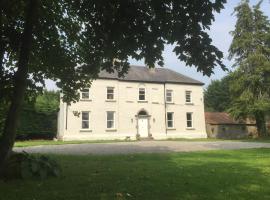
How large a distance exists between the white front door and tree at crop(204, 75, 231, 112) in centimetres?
4053

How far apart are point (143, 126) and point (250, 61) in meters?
14.9

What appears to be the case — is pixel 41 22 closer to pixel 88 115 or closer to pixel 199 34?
pixel 199 34

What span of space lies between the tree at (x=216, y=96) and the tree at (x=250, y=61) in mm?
34841

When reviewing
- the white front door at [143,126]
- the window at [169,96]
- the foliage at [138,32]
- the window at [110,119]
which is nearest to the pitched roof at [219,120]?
the window at [169,96]

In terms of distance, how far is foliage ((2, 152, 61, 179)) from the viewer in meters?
10.4

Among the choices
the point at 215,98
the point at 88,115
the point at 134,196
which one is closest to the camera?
the point at 134,196

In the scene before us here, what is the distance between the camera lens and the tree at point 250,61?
141ft

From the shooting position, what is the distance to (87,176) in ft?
36.2

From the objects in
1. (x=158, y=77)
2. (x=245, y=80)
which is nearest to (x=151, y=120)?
(x=158, y=77)

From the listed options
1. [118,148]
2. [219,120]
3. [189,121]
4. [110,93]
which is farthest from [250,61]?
[118,148]

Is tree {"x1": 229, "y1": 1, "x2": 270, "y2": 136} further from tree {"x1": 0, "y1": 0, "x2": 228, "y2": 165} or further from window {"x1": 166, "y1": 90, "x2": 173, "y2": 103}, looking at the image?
tree {"x1": 0, "y1": 0, "x2": 228, "y2": 165}

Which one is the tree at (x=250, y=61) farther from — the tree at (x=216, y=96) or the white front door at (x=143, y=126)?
the tree at (x=216, y=96)

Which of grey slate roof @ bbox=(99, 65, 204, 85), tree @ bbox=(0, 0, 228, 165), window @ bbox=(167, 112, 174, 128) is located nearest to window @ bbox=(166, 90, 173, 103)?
grey slate roof @ bbox=(99, 65, 204, 85)

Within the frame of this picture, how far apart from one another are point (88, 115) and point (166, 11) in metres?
32.1
